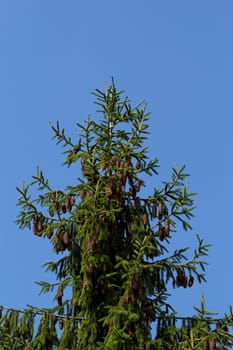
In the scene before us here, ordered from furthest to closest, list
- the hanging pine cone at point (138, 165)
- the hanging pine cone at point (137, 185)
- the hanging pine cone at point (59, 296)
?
the hanging pine cone at point (138, 165), the hanging pine cone at point (137, 185), the hanging pine cone at point (59, 296)

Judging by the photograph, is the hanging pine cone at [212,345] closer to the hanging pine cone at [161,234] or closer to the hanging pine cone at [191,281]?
the hanging pine cone at [191,281]

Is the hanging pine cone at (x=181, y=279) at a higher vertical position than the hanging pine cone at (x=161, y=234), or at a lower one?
lower

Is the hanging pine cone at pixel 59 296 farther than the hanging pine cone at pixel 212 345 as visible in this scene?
Yes

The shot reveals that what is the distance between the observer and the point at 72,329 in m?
12.3

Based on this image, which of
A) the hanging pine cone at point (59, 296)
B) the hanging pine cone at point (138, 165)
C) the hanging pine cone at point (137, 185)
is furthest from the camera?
the hanging pine cone at point (138, 165)

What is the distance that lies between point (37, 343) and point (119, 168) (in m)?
3.06

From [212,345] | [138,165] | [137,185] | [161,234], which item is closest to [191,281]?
[161,234]

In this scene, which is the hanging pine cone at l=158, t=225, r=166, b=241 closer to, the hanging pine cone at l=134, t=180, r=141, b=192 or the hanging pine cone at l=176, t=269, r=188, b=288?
the hanging pine cone at l=176, t=269, r=188, b=288

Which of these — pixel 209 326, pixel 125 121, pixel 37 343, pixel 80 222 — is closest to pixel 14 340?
pixel 37 343

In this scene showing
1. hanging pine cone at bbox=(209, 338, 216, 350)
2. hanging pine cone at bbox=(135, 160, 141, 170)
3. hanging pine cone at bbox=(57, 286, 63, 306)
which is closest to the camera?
hanging pine cone at bbox=(209, 338, 216, 350)

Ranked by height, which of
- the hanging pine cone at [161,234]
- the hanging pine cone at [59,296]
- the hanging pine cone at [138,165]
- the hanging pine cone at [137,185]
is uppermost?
the hanging pine cone at [138,165]

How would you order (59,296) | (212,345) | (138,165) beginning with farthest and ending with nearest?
(138,165)
(59,296)
(212,345)

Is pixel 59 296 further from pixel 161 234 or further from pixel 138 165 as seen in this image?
pixel 138 165

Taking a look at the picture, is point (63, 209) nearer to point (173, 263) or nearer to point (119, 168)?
Result: point (119, 168)
